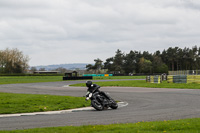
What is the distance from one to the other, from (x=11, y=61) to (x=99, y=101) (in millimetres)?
118627

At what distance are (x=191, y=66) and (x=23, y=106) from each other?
452ft

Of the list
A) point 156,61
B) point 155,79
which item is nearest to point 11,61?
point 156,61

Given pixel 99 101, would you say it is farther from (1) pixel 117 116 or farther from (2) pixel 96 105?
(1) pixel 117 116

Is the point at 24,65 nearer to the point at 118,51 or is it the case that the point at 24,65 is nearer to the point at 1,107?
the point at 118,51

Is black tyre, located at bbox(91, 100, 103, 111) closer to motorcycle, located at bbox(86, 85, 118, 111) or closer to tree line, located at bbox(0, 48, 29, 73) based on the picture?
motorcycle, located at bbox(86, 85, 118, 111)

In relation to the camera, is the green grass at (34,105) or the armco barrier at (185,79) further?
the armco barrier at (185,79)

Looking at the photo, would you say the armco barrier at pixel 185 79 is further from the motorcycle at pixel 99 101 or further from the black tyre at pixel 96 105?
the black tyre at pixel 96 105

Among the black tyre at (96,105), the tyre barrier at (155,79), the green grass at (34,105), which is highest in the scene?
the tyre barrier at (155,79)

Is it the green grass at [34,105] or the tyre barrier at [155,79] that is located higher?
the tyre barrier at [155,79]

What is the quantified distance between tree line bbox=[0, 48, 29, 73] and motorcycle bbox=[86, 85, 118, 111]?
11793cm

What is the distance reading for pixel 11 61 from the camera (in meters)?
126

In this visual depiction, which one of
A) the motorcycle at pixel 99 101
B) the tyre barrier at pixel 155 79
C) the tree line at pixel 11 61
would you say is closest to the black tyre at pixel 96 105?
the motorcycle at pixel 99 101

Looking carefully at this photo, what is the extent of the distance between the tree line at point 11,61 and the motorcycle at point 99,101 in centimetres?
11793

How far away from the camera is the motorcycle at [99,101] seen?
Answer: 13664 mm
